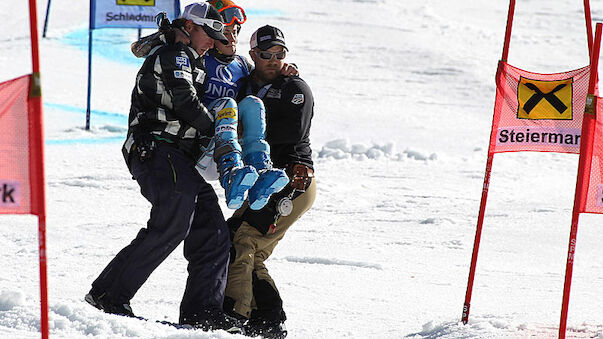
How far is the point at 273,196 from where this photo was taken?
4.68 metres

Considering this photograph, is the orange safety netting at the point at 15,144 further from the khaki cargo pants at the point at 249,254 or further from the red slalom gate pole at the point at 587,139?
the red slalom gate pole at the point at 587,139

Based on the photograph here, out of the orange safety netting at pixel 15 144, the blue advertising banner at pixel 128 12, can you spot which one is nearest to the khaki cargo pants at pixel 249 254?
the orange safety netting at pixel 15 144

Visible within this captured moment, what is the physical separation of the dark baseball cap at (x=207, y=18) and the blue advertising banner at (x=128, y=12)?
6795 mm

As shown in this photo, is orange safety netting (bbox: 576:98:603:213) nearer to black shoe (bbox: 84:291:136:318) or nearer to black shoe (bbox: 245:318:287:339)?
black shoe (bbox: 245:318:287:339)

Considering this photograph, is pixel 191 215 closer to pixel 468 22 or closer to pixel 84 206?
pixel 84 206

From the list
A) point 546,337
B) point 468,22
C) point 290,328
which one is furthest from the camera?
point 468,22

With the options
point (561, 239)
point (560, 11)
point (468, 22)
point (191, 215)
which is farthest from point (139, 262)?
point (560, 11)

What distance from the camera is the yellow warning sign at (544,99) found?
14.6 feet

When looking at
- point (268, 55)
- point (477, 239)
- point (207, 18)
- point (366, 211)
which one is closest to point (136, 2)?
point (366, 211)

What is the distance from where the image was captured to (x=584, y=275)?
21.1ft

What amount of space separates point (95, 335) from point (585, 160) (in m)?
2.48

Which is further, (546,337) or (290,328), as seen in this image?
(290,328)

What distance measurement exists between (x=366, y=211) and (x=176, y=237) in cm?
456

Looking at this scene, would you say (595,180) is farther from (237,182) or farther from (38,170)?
(38,170)
